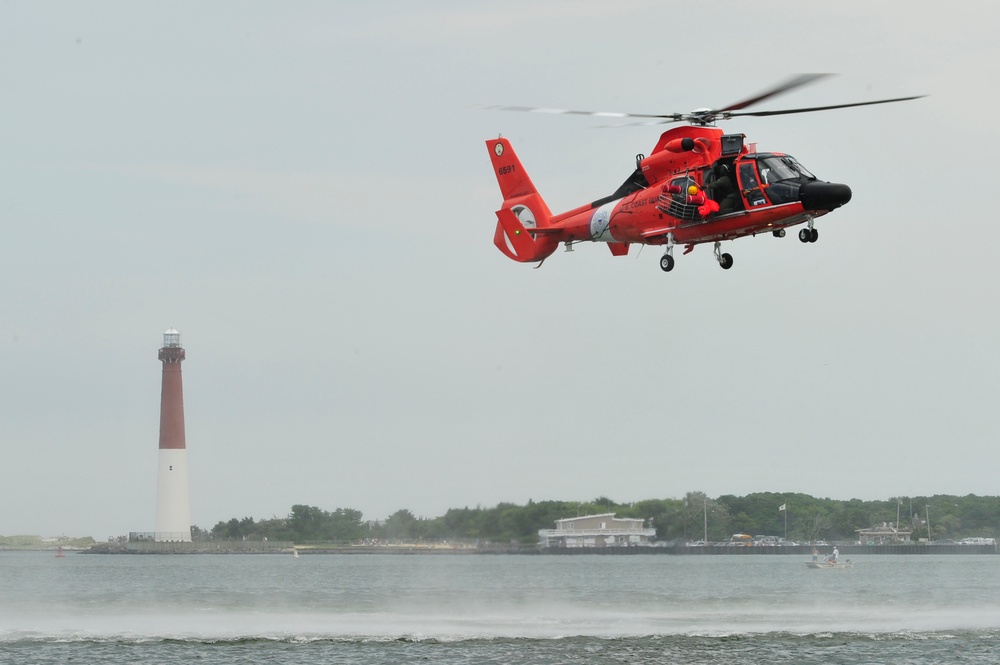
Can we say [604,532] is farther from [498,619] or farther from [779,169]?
[779,169]

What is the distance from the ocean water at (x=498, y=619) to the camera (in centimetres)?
4169

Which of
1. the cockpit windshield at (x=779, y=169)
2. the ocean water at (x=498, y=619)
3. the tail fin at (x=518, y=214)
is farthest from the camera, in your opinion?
the ocean water at (x=498, y=619)

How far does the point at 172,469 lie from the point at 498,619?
56.3 m

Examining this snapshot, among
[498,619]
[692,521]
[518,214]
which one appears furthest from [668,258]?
[692,521]

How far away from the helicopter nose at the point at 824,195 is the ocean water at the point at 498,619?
16.5m

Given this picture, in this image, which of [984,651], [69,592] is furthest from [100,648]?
[69,592]

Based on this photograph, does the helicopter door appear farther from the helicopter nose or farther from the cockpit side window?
the helicopter nose

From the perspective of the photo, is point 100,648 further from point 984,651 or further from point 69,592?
point 69,592

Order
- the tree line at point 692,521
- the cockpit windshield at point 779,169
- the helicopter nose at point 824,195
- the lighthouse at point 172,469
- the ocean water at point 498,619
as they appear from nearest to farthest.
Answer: the helicopter nose at point 824,195
the cockpit windshield at point 779,169
the ocean water at point 498,619
the tree line at point 692,521
the lighthouse at point 172,469

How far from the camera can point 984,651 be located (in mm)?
42969

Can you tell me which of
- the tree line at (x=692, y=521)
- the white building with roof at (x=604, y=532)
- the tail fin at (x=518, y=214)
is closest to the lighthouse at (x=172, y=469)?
the tree line at (x=692, y=521)

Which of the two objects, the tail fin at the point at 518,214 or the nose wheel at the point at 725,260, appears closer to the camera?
the nose wheel at the point at 725,260

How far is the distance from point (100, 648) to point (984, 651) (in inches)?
1109

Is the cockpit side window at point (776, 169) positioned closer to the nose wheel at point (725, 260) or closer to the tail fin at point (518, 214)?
the nose wheel at point (725, 260)
